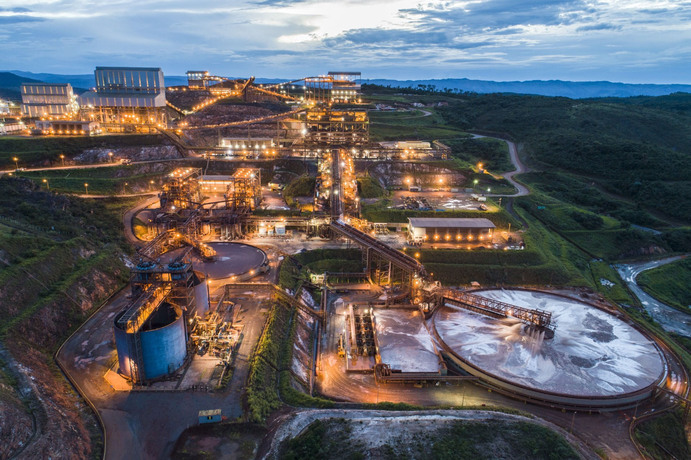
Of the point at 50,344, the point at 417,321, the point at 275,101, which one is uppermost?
the point at 275,101

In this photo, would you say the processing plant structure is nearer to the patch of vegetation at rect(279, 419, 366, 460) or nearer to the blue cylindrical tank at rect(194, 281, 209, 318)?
the blue cylindrical tank at rect(194, 281, 209, 318)

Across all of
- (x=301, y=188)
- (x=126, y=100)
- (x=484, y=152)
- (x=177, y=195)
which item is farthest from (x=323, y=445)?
(x=484, y=152)

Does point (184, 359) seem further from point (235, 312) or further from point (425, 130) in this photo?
point (425, 130)

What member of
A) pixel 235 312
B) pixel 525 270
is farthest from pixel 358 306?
pixel 525 270

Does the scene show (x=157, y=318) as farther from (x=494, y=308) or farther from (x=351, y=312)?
(x=494, y=308)

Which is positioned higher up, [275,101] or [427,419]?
[275,101]

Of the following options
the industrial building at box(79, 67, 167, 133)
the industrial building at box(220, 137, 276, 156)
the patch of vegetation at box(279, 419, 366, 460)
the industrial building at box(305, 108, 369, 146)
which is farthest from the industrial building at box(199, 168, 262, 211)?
the patch of vegetation at box(279, 419, 366, 460)

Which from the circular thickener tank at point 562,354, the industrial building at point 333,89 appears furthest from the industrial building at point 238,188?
the industrial building at point 333,89
